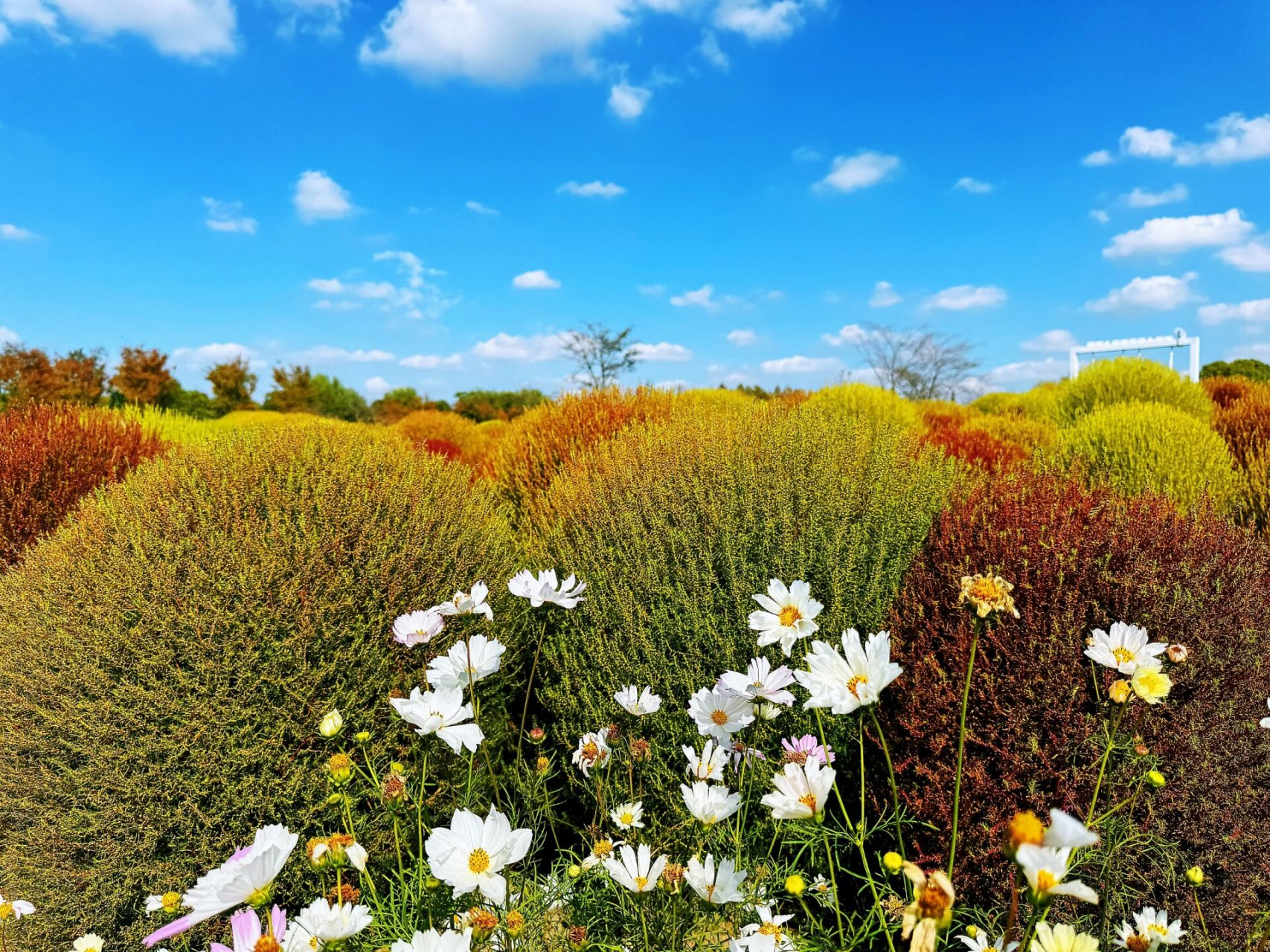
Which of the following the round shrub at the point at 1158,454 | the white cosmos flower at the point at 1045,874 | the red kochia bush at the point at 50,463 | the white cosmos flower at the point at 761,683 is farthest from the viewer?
the round shrub at the point at 1158,454

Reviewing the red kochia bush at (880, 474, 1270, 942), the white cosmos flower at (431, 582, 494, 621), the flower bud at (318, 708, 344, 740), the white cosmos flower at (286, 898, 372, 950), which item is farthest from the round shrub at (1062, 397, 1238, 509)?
the white cosmos flower at (286, 898, 372, 950)

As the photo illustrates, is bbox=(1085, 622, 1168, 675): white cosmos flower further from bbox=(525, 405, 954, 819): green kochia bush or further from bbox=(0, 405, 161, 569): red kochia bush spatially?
bbox=(0, 405, 161, 569): red kochia bush

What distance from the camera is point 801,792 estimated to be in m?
1.09

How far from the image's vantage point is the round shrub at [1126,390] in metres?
8.17

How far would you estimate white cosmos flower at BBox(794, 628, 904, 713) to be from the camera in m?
1.09

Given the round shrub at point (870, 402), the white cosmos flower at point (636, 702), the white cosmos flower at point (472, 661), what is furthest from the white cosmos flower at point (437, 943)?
the round shrub at point (870, 402)

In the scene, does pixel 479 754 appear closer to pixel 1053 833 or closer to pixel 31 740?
pixel 31 740

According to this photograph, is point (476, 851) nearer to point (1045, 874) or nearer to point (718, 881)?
point (718, 881)

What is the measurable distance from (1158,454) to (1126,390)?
3.74 m

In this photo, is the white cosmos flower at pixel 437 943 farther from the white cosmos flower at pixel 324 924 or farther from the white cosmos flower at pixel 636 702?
the white cosmos flower at pixel 636 702

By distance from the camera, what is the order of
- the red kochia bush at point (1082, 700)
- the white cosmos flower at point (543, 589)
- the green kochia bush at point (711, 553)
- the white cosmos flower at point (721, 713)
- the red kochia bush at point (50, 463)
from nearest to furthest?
the white cosmos flower at point (721, 713), the white cosmos flower at point (543, 589), the red kochia bush at point (1082, 700), the green kochia bush at point (711, 553), the red kochia bush at point (50, 463)

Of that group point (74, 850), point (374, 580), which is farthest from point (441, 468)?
point (74, 850)

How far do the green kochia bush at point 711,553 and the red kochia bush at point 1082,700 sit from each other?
0.36m

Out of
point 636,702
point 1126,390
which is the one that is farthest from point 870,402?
point 636,702
